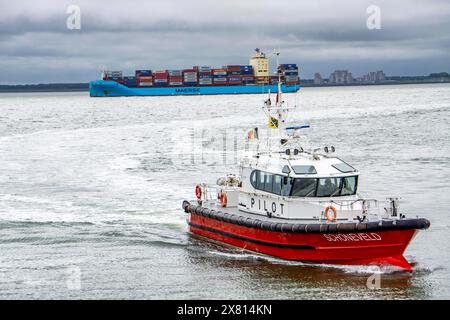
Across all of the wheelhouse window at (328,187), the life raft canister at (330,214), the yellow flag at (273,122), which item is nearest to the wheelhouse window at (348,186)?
the wheelhouse window at (328,187)

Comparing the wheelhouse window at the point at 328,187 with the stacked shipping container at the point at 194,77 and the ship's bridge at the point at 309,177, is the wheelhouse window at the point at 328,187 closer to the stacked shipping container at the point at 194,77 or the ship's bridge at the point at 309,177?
the ship's bridge at the point at 309,177

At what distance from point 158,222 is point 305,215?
8.29 meters

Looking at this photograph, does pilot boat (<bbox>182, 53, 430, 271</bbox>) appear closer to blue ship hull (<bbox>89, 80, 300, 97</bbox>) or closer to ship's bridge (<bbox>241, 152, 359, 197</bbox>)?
ship's bridge (<bbox>241, 152, 359, 197</bbox>)

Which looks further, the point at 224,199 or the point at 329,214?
the point at 224,199

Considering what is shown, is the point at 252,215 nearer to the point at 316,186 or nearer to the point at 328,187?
the point at 316,186

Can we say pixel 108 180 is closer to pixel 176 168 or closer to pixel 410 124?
pixel 176 168

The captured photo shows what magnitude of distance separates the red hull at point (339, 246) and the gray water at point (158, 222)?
10.8 inches

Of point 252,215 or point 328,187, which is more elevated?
point 328,187

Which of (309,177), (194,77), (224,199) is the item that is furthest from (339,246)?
(194,77)

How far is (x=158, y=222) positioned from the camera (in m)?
27.7

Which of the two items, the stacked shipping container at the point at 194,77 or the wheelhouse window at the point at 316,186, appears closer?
the wheelhouse window at the point at 316,186

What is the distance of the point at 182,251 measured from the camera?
23375mm

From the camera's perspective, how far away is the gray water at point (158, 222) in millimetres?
19062

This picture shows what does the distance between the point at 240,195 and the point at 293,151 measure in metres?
2.40
